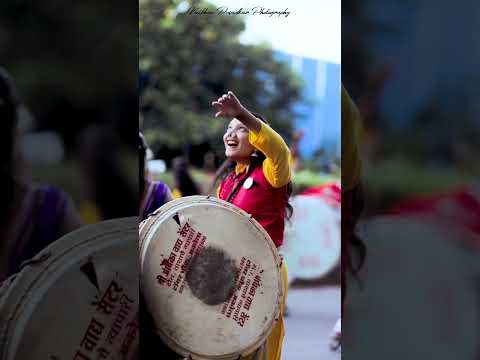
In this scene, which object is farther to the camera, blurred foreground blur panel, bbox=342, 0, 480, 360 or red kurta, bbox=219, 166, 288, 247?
blurred foreground blur panel, bbox=342, 0, 480, 360

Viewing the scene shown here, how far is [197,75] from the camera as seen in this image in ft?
13.4

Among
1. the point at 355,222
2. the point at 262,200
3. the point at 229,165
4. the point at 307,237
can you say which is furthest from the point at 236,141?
the point at 355,222

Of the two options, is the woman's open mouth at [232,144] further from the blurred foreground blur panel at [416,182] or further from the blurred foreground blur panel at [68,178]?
the blurred foreground blur panel at [416,182]

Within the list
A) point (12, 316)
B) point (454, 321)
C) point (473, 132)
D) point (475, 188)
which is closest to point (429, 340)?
point (454, 321)

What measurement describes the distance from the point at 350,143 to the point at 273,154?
499 millimetres

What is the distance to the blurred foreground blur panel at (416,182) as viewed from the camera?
172 inches

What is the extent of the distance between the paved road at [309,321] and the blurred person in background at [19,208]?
52.0 inches

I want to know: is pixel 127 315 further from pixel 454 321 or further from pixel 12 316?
pixel 454 321

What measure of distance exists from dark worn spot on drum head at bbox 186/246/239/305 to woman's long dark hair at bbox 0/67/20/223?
1.04 metres

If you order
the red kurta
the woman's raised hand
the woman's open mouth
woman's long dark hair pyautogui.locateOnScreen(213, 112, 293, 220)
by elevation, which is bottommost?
the red kurta

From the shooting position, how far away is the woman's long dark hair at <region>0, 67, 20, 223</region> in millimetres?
3725

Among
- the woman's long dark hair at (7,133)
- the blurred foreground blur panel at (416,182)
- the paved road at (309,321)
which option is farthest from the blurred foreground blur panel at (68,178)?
the blurred foreground blur panel at (416,182)

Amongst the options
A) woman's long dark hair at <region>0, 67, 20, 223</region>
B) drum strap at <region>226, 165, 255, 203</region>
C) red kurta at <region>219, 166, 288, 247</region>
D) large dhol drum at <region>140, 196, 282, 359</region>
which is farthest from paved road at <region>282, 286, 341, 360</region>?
woman's long dark hair at <region>0, 67, 20, 223</region>

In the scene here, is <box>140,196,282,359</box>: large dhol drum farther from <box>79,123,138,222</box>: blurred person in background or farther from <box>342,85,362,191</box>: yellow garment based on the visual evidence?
<box>342,85,362,191</box>: yellow garment
